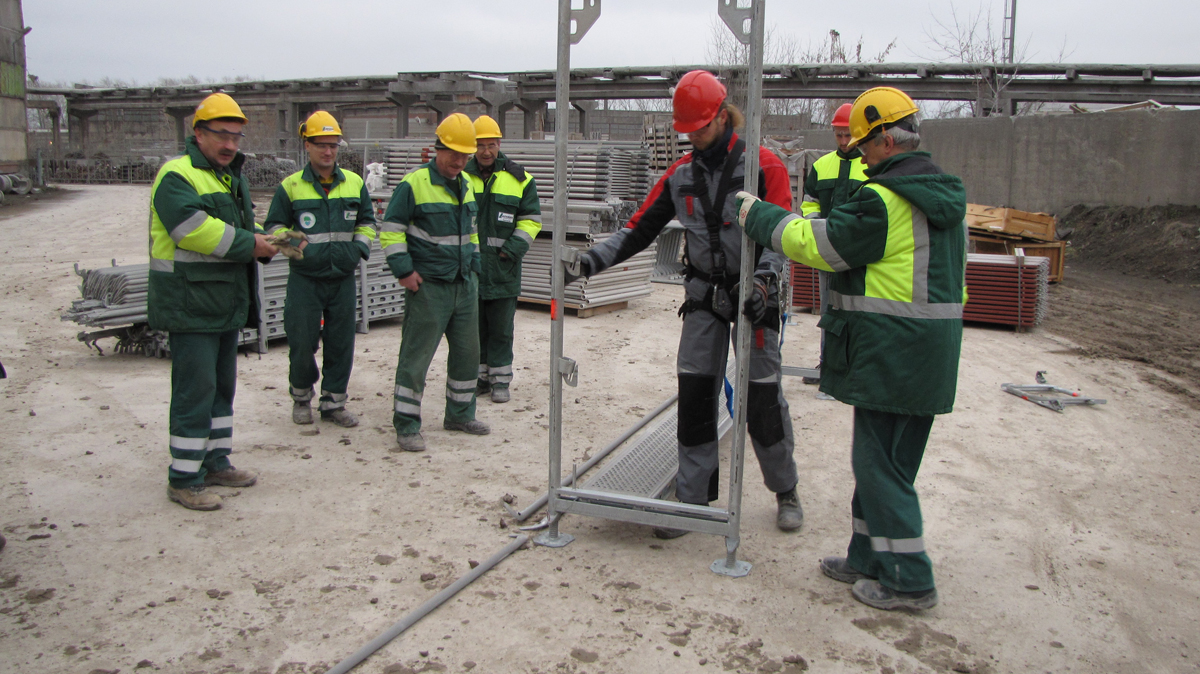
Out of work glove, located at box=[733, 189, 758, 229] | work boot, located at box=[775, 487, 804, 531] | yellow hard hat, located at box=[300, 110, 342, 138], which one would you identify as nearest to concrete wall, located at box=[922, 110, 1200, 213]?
work boot, located at box=[775, 487, 804, 531]

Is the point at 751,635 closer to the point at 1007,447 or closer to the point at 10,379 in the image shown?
the point at 1007,447

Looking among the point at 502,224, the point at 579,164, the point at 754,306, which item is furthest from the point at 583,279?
the point at 754,306

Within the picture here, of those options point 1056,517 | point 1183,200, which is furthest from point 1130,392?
point 1183,200

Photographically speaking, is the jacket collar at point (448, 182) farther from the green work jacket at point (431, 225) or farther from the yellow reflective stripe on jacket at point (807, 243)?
the yellow reflective stripe on jacket at point (807, 243)

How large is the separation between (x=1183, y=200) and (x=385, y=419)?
16321mm

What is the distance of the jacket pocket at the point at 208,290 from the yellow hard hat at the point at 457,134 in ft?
5.41

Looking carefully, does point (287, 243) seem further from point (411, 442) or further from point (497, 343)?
point (497, 343)

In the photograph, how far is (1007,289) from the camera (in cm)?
942

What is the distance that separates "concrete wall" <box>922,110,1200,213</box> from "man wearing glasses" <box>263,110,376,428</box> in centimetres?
1628

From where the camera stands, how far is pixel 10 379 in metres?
6.53

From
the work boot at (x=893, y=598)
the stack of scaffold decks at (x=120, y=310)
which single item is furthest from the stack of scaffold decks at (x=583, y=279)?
the work boot at (x=893, y=598)

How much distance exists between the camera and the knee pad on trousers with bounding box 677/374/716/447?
3.89 meters

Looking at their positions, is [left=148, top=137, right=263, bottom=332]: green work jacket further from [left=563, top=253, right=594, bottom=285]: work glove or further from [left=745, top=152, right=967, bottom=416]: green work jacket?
[left=745, top=152, right=967, bottom=416]: green work jacket

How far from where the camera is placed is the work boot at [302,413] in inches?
225
